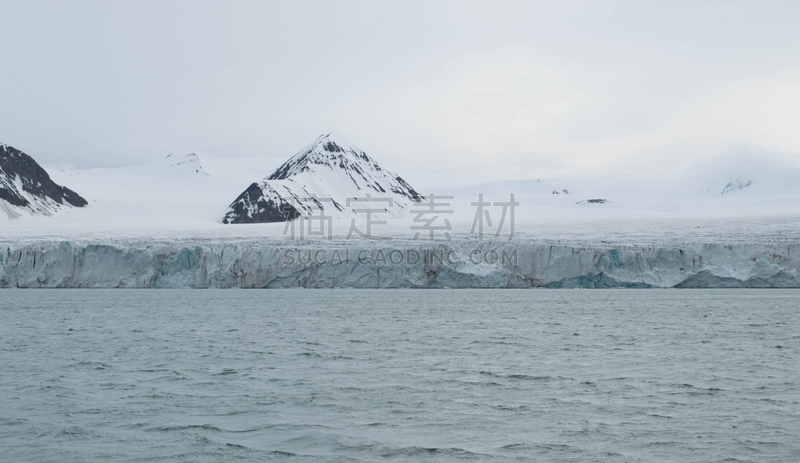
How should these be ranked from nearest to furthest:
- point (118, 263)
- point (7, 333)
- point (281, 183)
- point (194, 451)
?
point (194, 451) < point (7, 333) < point (118, 263) < point (281, 183)

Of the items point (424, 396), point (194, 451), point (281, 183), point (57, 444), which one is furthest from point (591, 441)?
point (281, 183)

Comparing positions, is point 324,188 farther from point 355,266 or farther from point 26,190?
point 355,266

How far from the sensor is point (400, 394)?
39.1 ft

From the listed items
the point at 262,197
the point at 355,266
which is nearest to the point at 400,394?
the point at 355,266

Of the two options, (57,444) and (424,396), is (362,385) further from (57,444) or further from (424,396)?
(57,444)

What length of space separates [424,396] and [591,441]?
3.39 m

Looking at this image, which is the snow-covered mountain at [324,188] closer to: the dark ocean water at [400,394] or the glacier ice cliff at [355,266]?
the glacier ice cliff at [355,266]

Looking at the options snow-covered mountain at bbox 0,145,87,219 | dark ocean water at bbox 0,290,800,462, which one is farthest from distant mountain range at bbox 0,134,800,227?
dark ocean water at bbox 0,290,800,462

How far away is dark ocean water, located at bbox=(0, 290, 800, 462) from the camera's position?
8.73m

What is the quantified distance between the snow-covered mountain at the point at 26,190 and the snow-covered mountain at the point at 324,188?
2779 centimetres

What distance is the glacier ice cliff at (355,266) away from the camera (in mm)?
47688

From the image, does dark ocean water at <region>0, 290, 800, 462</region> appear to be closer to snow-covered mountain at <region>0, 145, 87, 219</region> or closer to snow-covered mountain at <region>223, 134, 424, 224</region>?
snow-covered mountain at <region>223, 134, 424, 224</region>

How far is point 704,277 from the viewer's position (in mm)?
47125

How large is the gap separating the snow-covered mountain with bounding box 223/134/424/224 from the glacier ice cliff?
48.7 metres
